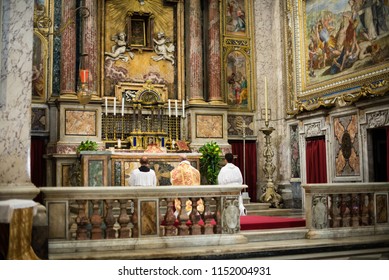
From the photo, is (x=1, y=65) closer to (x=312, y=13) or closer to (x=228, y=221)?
(x=228, y=221)

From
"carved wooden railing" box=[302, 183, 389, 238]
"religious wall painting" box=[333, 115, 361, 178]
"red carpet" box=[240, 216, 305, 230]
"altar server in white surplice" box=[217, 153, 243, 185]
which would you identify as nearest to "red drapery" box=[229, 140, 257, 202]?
"religious wall painting" box=[333, 115, 361, 178]

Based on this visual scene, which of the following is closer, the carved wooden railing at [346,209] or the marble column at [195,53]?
the carved wooden railing at [346,209]

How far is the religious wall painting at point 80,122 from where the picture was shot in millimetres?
13205

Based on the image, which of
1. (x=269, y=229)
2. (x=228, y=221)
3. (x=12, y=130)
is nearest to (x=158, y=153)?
(x=269, y=229)

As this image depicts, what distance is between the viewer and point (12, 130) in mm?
6977

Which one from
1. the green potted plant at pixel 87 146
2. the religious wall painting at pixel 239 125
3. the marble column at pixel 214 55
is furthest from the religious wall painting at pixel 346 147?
the green potted plant at pixel 87 146

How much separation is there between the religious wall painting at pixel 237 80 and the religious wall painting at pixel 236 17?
68cm

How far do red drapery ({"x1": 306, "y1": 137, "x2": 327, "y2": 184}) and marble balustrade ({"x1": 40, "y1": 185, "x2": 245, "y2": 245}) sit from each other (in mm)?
6281

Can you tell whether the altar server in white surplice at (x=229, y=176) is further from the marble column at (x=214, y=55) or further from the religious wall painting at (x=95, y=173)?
the marble column at (x=214, y=55)

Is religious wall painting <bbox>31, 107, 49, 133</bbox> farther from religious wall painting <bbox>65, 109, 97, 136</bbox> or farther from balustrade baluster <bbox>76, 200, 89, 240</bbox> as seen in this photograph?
balustrade baluster <bbox>76, 200, 89, 240</bbox>

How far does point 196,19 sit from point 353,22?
4532 millimetres

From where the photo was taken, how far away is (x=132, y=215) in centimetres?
752

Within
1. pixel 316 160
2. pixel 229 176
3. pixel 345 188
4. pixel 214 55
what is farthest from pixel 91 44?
pixel 345 188

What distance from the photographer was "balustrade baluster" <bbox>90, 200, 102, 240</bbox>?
283 inches
